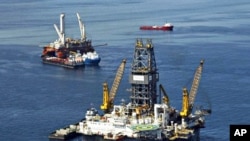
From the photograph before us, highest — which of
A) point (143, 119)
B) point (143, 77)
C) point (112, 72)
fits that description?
point (112, 72)

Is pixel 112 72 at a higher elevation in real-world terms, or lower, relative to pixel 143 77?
higher

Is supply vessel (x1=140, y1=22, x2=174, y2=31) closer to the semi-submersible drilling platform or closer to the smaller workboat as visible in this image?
the smaller workboat

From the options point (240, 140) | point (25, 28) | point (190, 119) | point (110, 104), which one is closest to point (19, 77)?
point (110, 104)

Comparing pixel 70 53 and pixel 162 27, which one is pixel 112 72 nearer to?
pixel 70 53

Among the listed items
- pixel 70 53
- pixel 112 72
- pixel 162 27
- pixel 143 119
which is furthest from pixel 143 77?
Answer: pixel 162 27

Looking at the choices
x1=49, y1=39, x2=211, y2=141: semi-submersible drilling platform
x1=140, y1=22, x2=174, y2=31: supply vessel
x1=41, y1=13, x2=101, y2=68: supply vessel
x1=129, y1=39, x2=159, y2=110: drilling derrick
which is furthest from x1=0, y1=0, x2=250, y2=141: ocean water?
x1=129, y1=39, x2=159, y2=110: drilling derrick

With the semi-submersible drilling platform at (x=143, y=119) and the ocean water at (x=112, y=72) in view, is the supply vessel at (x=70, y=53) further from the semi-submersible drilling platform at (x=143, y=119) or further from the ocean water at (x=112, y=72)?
the semi-submersible drilling platform at (x=143, y=119)
